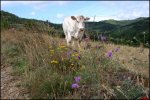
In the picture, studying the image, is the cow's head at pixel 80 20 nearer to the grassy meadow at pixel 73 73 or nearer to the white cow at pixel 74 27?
the white cow at pixel 74 27

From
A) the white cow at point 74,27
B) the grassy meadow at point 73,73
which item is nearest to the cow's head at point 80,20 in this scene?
the white cow at point 74,27

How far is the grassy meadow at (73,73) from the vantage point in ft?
17.4

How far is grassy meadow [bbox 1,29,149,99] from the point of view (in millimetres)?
5305

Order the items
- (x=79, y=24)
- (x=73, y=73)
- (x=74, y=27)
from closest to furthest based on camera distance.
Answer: (x=73, y=73), (x=79, y=24), (x=74, y=27)

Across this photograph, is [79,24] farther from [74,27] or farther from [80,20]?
[74,27]

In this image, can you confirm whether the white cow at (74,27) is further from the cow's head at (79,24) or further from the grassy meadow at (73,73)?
the grassy meadow at (73,73)

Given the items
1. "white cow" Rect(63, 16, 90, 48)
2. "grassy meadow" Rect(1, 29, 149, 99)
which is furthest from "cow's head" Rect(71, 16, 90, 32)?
"grassy meadow" Rect(1, 29, 149, 99)

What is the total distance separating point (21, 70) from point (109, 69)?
1.99m

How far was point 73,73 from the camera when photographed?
6.41 metres

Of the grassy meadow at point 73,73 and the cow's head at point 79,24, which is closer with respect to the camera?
the grassy meadow at point 73,73

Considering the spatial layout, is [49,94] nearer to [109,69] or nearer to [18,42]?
[109,69]

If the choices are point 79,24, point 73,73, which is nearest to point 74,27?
point 79,24

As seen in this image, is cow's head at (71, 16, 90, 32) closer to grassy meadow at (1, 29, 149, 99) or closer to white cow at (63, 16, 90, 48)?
white cow at (63, 16, 90, 48)

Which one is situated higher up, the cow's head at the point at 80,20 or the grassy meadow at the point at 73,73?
the cow's head at the point at 80,20
